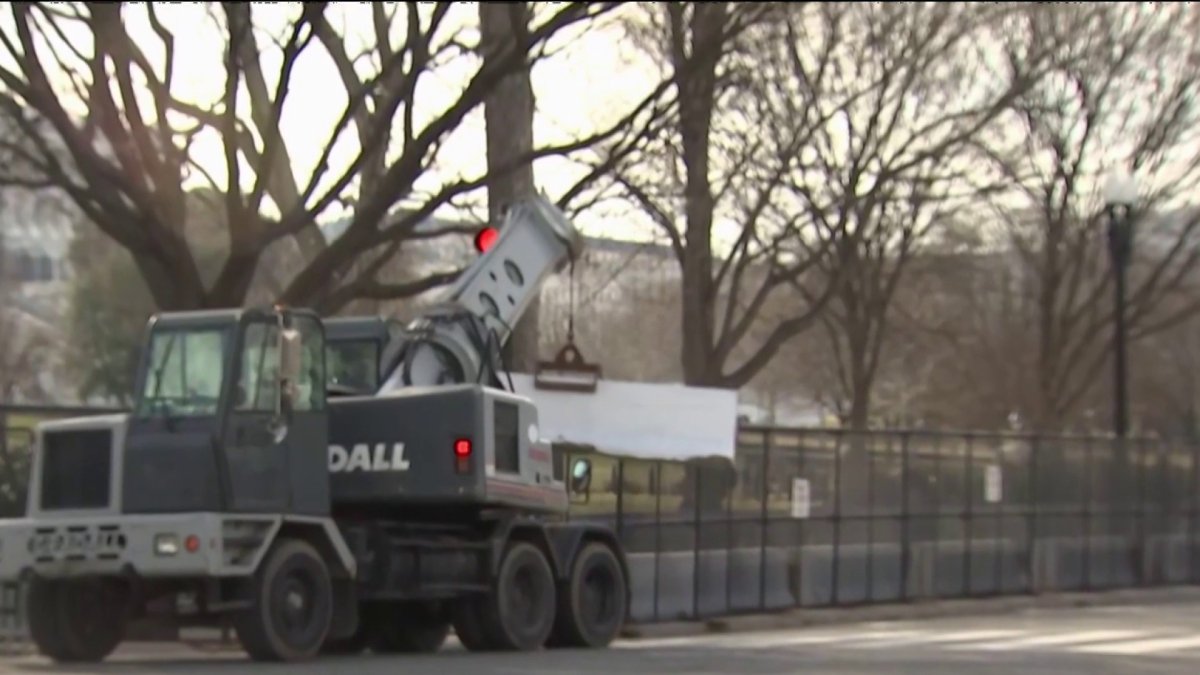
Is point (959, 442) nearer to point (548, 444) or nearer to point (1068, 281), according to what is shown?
point (548, 444)

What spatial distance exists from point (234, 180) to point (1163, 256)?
119 ft

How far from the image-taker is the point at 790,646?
22203 mm

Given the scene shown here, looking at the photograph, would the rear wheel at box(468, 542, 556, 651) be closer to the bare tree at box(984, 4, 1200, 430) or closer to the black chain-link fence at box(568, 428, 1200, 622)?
the black chain-link fence at box(568, 428, 1200, 622)

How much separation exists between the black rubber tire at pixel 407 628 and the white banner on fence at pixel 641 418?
11.8ft

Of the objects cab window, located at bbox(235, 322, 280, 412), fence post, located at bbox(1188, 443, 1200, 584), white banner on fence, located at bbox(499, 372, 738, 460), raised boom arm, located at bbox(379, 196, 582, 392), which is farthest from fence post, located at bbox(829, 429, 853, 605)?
cab window, located at bbox(235, 322, 280, 412)

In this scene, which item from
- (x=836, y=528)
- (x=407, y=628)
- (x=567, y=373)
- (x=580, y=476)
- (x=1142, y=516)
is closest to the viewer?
(x=407, y=628)

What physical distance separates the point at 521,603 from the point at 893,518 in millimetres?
12934

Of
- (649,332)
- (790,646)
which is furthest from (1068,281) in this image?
(790,646)

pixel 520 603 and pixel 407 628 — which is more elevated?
pixel 520 603

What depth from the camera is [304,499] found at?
1842cm

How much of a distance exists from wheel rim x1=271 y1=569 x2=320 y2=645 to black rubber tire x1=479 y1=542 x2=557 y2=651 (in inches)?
98.7

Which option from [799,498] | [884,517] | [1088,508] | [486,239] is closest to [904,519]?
[884,517]

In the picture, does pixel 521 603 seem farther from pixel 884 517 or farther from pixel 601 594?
pixel 884 517

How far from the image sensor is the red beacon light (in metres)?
21.8
